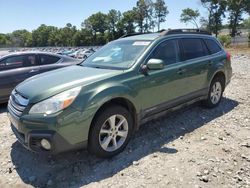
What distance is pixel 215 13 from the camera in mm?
62656

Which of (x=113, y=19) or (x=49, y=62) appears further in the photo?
(x=113, y=19)

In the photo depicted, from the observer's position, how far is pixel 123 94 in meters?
3.73

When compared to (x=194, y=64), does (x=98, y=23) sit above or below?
above

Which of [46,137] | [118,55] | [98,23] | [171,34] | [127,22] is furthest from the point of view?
[98,23]

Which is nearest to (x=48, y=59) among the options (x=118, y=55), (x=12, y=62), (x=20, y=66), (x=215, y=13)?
(x=20, y=66)

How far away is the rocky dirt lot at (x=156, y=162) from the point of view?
3295mm

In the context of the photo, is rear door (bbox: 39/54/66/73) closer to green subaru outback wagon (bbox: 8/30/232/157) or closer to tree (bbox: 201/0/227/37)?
green subaru outback wagon (bbox: 8/30/232/157)

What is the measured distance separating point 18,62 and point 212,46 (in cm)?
479

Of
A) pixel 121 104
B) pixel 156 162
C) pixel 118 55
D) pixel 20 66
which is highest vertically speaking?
pixel 118 55

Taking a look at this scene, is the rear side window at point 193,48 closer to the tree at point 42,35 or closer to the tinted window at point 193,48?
the tinted window at point 193,48

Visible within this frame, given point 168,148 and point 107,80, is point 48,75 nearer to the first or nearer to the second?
point 107,80

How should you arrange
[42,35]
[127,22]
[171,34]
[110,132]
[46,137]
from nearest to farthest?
1. [46,137]
2. [110,132]
3. [171,34]
4. [127,22]
5. [42,35]

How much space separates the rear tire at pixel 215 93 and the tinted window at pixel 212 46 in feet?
2.00

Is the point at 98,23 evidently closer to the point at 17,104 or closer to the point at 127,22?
the point at 127,22
